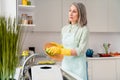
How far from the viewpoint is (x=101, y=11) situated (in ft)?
14.7

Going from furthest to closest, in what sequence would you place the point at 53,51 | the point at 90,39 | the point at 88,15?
A: the point at 90,39 < the point at 88,15 < the point at 53,51

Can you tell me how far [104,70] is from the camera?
169 inches

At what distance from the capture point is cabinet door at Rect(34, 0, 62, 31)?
4.14 meters

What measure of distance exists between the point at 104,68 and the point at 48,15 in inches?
59.5

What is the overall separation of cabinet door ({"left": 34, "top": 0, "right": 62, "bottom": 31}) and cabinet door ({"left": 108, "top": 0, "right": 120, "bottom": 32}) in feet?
3.62

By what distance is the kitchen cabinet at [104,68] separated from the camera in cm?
419

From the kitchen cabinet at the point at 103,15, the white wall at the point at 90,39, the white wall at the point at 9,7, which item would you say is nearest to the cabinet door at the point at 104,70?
the white wall at the point at 90,39

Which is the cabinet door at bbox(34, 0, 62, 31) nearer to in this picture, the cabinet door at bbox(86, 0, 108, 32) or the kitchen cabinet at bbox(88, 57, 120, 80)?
the cabinet door at bbox(86, 0, 108, 32)

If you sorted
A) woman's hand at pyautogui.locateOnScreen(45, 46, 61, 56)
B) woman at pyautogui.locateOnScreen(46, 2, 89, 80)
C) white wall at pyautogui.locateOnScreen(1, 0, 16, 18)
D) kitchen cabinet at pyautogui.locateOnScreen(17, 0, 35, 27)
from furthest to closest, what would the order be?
kitchen cabinet at pyautogui.locateOnScreen(17, 0, 35, 27) → white wall at pyautogui.locateOnScreen(1, 0, 16, 18) → woman at pyautogui.locateOnScreen(46, 2, 89, 80) → woman's hand at pyautogui.locateOnScreen(45, 46, 61, 56)

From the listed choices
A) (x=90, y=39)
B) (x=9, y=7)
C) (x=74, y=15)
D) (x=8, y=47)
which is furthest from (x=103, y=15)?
(x=8, y=47)

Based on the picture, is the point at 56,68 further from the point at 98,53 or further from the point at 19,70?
the point at 98,53

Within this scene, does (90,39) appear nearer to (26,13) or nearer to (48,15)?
(48,15)

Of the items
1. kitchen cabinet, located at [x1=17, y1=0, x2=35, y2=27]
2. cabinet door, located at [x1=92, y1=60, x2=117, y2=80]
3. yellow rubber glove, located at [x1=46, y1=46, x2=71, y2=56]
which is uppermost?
kitchen cabinet, located at [x1=17, y1=0, x2=35, y2=27]

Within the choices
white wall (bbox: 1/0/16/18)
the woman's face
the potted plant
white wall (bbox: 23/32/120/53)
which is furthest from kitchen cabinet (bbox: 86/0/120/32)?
the potted plant
